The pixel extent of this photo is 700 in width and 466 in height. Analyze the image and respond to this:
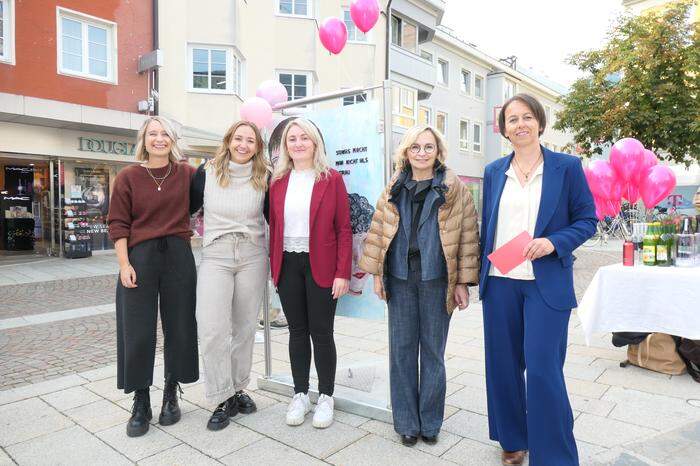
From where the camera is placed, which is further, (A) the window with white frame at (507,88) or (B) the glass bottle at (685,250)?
(A) the window with white frame at (507,88)

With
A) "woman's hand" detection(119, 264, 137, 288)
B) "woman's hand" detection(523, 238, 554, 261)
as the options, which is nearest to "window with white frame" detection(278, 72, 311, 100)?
"woman's hand" detection(119, 264, 137, 288)

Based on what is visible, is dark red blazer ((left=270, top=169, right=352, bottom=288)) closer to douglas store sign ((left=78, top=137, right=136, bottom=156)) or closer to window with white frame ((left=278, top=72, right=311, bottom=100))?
douglas store sign ((left=78, top=137, right=136, bottom=156))

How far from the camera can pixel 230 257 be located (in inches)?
132

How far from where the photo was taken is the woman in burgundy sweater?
3.28 metres

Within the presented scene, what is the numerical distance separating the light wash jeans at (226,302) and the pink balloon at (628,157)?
3.93 m

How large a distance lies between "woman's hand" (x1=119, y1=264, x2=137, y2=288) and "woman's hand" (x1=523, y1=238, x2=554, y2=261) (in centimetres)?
235

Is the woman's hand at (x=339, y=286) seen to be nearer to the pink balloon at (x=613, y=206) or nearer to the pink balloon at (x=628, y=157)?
the pink balloon at (x=628, y=157)

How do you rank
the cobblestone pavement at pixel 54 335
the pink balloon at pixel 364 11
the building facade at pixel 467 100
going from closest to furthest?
the cobblestone pavement at pixel 54 335 < the pink balloon at pixel 364 11 < the building facade at pixel 467 100

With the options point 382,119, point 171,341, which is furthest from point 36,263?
point 382,119

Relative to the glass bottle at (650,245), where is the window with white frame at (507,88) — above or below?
above

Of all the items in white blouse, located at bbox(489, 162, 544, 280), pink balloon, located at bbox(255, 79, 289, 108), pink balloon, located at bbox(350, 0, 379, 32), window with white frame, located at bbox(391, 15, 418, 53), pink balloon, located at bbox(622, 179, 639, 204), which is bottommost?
white blouse, located at bbox(489, 162, 544, 280)

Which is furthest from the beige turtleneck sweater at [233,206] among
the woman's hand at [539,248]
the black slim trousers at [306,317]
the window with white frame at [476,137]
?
the window with white frame at [476,137]

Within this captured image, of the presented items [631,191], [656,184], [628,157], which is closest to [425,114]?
[631,191]

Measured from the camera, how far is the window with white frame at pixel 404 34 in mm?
22844
